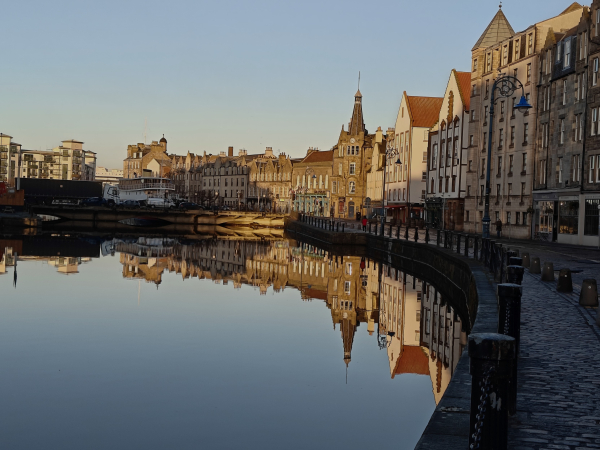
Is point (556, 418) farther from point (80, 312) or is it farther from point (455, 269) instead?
point (455, 269)

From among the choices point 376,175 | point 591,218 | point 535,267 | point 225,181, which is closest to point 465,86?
point 376,175

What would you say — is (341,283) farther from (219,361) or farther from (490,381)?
(490,381)

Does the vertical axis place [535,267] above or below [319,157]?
below

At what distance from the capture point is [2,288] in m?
31.0

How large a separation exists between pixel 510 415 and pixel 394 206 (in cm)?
8460

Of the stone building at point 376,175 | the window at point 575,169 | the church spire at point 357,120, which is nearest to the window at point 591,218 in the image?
the window at point 575,169

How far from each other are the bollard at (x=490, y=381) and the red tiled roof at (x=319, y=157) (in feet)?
384

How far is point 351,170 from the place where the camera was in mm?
114938

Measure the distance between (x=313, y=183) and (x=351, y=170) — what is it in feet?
37.7

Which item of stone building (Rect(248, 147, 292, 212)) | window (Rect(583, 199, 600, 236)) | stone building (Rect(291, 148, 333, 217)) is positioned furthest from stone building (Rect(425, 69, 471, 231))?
A: stone building (Rect(248, 147, 292, 212))

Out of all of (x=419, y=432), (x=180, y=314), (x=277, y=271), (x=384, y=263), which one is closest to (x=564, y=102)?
(x=384, y=263)

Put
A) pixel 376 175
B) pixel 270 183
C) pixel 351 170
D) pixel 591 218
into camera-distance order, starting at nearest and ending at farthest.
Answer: pixel 591 218, pixel 376 175, pixel 351 170, pixel 270 183

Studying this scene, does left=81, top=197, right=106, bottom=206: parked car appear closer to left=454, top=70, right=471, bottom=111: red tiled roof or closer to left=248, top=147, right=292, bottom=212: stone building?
left=248, top=147, right=292, bottom=212: stone building

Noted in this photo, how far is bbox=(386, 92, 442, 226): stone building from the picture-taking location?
85.7 metres
